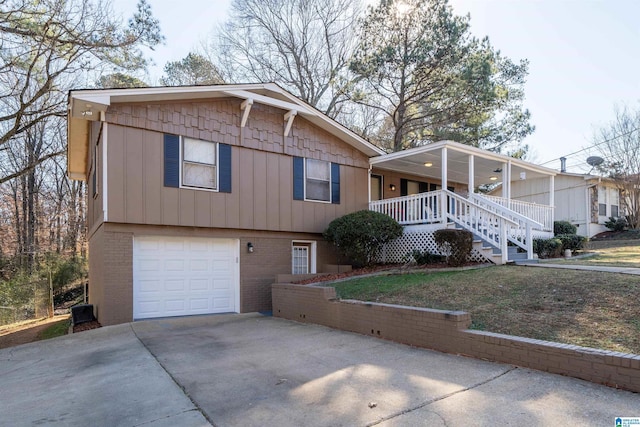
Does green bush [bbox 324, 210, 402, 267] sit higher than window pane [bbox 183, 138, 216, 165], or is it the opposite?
window pane [bbox 183, 138, 216, 165]

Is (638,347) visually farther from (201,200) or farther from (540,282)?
(201,200)

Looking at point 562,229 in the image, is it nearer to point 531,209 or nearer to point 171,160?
point 531,209

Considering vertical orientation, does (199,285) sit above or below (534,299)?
below

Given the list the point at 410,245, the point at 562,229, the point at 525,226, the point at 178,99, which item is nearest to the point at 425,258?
the point at 410,245

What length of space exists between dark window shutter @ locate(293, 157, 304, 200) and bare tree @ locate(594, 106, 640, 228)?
17.8 m

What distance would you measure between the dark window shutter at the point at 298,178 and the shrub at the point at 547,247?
6.79 meters

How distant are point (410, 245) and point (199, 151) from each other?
6.48 metres

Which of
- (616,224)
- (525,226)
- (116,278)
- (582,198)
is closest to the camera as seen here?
(116,278)

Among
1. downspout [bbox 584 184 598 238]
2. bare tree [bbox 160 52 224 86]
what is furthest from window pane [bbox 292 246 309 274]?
downspout [bbox 584 184 598 238]

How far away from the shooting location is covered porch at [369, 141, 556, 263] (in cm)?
1084

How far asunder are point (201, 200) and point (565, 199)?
19424 millimetres

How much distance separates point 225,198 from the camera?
1065 cm

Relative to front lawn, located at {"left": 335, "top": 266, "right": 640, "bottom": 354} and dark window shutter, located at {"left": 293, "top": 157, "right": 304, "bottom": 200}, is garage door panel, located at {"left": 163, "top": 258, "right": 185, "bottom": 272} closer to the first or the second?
dark window shutter, located at {"left": 293, "top": 157, "right": 304, "bottom": 200}

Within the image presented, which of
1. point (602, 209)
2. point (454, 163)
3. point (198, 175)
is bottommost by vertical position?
point (602, 209)
